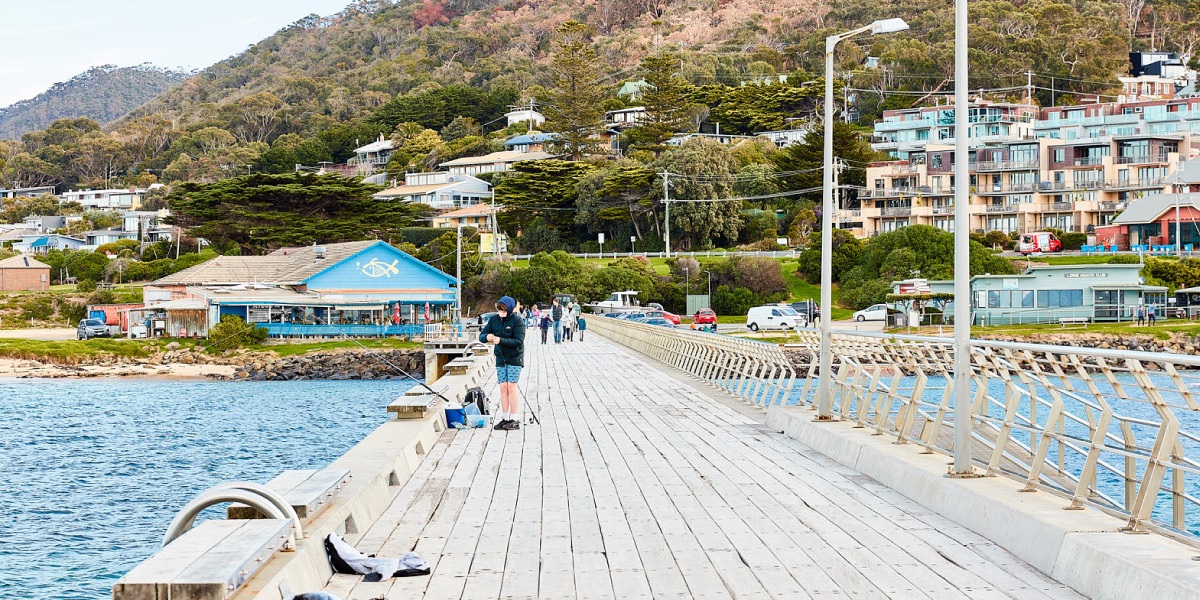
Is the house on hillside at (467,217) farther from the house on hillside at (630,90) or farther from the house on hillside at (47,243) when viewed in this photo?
the house on hillside at (630,90)

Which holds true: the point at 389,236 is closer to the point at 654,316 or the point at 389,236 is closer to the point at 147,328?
the point at 147,328

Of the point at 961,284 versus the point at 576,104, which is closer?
the point at 961,284

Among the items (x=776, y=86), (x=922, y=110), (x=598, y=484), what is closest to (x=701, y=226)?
(x=922, y=110)

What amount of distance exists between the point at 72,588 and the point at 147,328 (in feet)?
193

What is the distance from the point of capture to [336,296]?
70.9 metres

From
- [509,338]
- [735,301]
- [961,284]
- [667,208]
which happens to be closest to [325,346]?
[735,301]

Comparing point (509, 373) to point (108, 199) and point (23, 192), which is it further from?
point (23, 192)

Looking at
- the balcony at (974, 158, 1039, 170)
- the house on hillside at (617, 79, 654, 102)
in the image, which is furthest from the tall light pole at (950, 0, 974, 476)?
the house on hillside at (617, 79, 654, 102)

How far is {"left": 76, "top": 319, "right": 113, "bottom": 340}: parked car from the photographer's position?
73812mm

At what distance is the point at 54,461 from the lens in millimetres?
33406

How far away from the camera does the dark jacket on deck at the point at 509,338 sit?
16281 mm

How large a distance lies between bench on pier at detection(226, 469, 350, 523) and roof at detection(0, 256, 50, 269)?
102 m

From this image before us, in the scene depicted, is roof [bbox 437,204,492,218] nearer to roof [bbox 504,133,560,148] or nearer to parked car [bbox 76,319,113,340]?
roof [bbox 504,133,560,148]

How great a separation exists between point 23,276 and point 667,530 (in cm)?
10260
